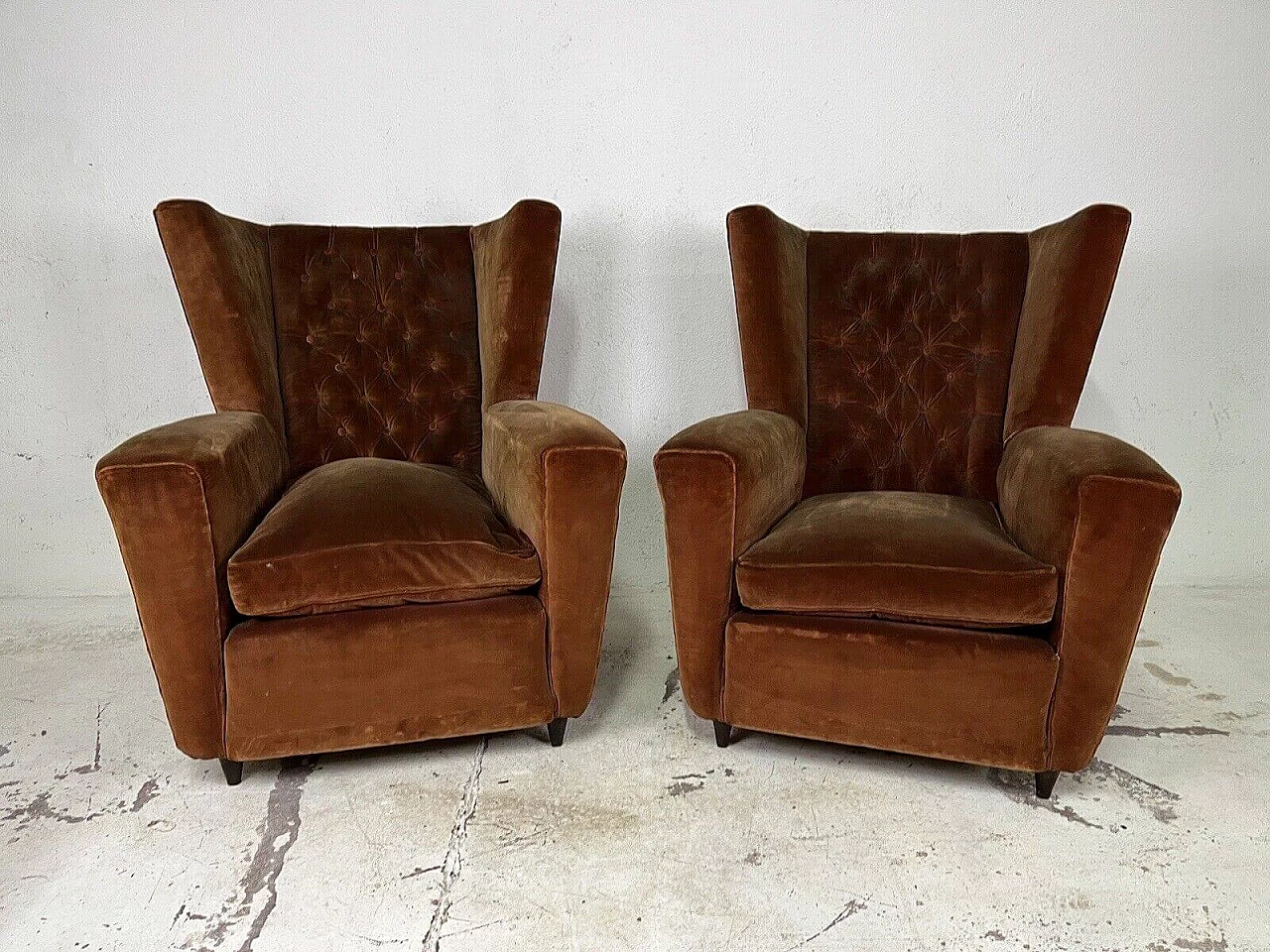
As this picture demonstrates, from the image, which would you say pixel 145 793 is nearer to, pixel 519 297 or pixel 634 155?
pixel 519 297

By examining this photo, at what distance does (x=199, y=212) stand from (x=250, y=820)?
1270 millimetres

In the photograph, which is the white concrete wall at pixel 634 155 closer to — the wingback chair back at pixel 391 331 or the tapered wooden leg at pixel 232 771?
the wingback chair back at pixel 391 331

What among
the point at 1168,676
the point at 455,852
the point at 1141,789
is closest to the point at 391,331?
the point at 455,852

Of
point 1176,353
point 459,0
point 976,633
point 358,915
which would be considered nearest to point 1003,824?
point 976,633

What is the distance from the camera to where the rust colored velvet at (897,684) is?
1816mm

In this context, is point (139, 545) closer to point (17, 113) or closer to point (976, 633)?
point (976, 633)

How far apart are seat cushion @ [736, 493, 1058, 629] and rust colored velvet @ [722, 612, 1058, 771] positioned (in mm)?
40

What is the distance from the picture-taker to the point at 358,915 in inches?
60.7

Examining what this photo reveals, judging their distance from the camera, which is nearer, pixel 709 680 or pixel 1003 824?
pixel 1003 824

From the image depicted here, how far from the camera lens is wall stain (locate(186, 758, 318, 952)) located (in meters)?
1.51

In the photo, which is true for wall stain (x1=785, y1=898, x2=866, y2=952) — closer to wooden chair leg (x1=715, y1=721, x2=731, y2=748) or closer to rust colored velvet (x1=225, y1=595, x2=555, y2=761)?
wooden chair leg (x1=715, y1=721, x2=731, y2=748)

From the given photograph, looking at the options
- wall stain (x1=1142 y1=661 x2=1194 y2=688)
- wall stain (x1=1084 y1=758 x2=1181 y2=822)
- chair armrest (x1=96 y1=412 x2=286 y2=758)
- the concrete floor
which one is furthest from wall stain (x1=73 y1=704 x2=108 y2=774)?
wall stain (x1=1142 y1=661 x2=1194 y2=688)

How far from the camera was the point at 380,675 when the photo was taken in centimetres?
190

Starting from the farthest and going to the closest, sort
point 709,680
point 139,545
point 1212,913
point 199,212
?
point 199,212
point 709,680
point 139,545
point 1212,913
